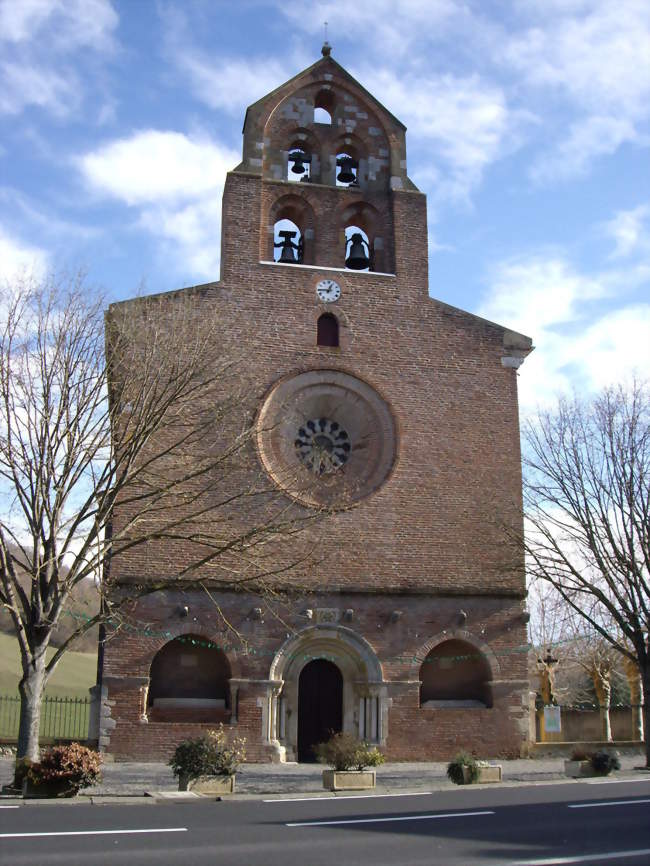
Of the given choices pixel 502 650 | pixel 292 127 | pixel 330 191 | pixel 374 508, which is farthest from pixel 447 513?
pixel 292 127

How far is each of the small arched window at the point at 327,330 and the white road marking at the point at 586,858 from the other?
15693mm

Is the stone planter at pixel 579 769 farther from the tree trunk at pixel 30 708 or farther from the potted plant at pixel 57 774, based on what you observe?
the tree trunk at pixel 30 708

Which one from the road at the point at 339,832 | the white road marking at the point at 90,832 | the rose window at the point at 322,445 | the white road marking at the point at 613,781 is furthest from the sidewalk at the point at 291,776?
the rose window at the point at 322,445

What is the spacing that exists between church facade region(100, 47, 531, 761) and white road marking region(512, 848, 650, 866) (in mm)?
11745

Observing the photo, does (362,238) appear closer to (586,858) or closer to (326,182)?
(326,182)

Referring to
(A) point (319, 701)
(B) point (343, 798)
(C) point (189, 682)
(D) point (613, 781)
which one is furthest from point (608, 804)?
(C) point (189, 682)

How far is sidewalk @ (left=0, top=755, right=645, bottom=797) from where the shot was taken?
15.4m

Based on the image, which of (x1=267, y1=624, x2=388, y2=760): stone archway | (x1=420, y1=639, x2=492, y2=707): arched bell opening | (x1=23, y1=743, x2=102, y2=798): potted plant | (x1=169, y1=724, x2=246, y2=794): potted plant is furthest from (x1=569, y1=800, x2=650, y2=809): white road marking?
(x1=420, y1=639, x2=492, y2=707): arched bell opening

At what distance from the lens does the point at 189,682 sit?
2038 centimetres

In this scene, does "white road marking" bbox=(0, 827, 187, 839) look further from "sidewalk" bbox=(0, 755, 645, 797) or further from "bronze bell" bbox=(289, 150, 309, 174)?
"bronze bell" bbox=(289, 150, 309, 174)

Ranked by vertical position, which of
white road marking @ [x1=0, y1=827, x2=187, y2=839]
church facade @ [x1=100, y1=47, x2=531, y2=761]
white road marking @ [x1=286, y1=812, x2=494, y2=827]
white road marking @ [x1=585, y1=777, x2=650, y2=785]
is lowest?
white road marking @ [x1=585, y1=777, x2=650, y2=785]

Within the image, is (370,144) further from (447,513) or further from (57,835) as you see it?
(57,835)

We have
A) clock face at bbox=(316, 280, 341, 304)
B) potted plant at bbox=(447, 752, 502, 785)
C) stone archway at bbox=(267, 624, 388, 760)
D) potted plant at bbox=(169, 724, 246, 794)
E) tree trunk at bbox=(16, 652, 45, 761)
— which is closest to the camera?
potted plant at bbox=(169, 724, 246, 794)

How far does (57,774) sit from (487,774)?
7445 mm
